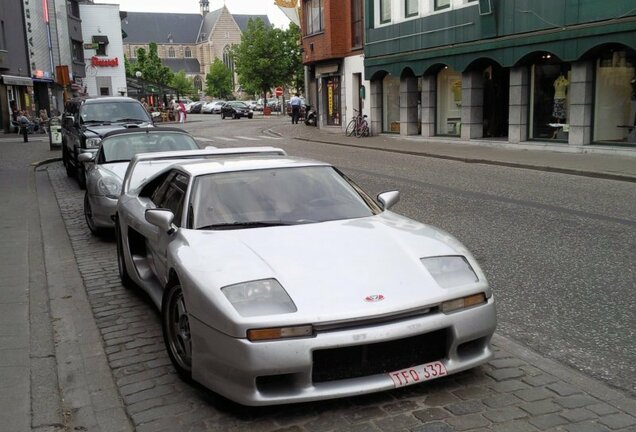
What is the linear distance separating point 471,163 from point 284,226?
14.3 metres

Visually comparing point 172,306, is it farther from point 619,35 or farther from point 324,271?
point 619,35

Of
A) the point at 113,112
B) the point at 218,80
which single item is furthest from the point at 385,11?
the point at 218,80

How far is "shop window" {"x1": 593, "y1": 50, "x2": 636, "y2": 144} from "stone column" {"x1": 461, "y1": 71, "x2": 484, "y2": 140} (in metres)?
5.27

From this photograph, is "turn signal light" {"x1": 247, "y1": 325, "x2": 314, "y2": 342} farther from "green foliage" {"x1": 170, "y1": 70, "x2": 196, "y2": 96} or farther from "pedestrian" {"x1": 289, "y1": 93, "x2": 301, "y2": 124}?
"green foliage" {"x1": 170, "y1": 70, "x2": 196, "y2": 96}

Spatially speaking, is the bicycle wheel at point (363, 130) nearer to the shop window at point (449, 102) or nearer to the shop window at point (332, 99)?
the shop window at point (449, 102)

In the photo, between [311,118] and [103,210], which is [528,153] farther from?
[311,118]

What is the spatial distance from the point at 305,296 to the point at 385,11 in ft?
86.5

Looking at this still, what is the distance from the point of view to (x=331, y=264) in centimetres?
373

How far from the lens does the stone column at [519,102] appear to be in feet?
66.8

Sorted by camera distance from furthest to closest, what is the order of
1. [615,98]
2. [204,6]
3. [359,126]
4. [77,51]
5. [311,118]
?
[204,6]
[77,51]
[311,118]
[359,126]
[615,98]

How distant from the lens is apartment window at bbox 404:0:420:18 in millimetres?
25391

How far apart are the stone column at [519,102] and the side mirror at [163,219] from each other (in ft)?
59.0

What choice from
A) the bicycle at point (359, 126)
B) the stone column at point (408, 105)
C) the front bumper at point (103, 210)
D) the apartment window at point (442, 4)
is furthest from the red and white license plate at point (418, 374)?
the bicycle at point (359, 126)

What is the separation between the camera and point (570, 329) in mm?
4805
